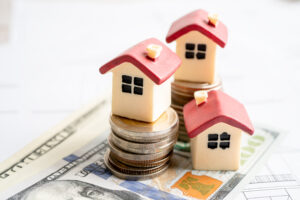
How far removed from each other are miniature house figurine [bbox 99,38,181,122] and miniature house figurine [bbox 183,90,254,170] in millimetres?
100

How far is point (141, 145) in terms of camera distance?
4.08ft

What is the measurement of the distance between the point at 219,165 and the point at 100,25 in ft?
3.76

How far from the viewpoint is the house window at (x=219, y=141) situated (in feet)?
4.20

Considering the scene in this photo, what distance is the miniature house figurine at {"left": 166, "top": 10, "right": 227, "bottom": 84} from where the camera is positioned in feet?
4.43

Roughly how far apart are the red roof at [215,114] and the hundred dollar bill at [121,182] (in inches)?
4.9

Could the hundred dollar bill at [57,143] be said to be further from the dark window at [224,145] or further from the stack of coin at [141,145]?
the dark window at [224,145]

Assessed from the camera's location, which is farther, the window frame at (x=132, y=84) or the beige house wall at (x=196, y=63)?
the beige house wall at (x=196, y=63)

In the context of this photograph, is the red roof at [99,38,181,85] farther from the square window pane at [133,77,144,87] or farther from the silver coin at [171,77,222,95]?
the silver coin at [171,77,222,95]

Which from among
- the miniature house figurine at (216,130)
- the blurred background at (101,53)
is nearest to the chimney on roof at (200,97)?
the miniature house figurine at (216,130)

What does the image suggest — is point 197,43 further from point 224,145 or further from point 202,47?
point 224,145

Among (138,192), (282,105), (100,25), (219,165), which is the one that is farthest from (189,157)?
(100,25)

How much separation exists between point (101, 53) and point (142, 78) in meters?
0.83

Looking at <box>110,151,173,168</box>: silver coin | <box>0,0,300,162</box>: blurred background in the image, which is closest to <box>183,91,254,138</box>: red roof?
<box>110,151,173,168</box>: silver coin

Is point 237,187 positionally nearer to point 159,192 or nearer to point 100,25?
point 159,192
